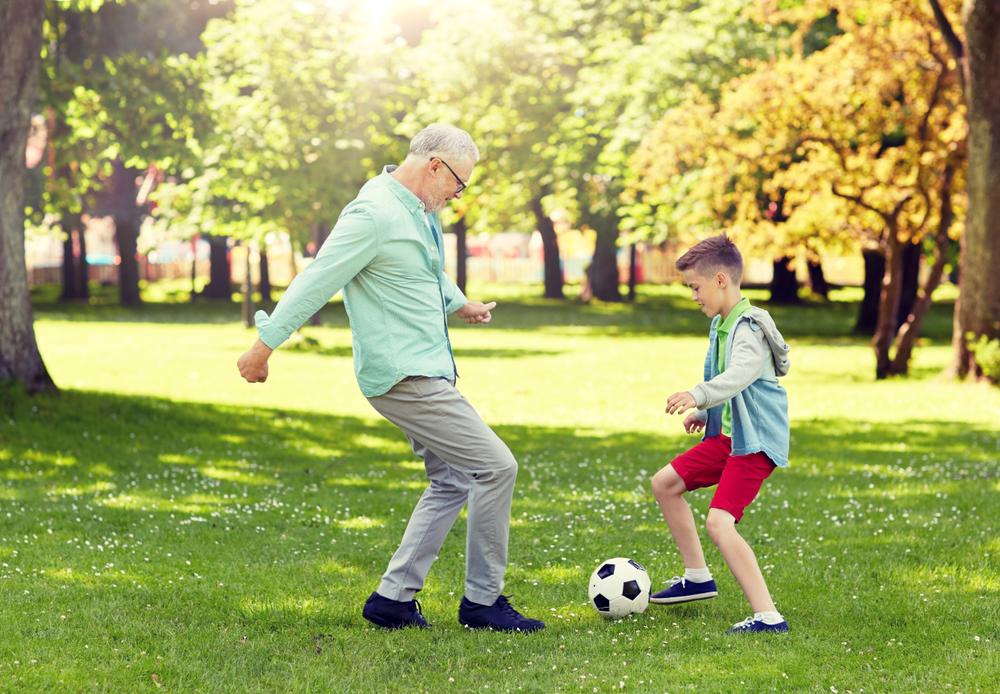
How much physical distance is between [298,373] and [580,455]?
33.4 ft

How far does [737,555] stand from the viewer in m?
6.05

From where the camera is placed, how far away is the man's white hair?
5.98 m

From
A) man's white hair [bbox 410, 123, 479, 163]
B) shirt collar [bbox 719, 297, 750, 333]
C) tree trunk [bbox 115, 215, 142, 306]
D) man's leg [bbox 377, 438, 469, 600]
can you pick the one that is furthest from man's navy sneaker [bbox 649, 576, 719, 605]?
tree trunk [bbox 115, 215, 142, 306]

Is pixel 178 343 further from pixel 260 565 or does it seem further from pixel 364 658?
pixel 364 658

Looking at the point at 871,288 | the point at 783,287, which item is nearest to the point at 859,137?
the point at 871,288

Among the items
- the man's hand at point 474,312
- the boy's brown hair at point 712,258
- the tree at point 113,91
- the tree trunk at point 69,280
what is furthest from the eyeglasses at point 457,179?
the tree trunk at point 69,280

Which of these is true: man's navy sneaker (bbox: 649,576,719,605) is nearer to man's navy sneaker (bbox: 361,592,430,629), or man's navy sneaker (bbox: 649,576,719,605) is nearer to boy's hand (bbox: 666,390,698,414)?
man's navy sneaker (bbox: 361,592,430,629)

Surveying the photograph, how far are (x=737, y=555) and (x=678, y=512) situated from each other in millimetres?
527

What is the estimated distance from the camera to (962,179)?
22016 millimetres

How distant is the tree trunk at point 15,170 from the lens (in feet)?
46.7

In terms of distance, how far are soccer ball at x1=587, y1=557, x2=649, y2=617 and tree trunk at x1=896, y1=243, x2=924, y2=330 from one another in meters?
25.1

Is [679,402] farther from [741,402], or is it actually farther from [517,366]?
[517,366]

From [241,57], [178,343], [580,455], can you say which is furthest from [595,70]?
[580,455]

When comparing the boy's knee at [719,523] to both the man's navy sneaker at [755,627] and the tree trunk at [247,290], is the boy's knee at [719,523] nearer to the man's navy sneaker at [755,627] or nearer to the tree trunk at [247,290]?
the man's navy sneaker at [755,627]
